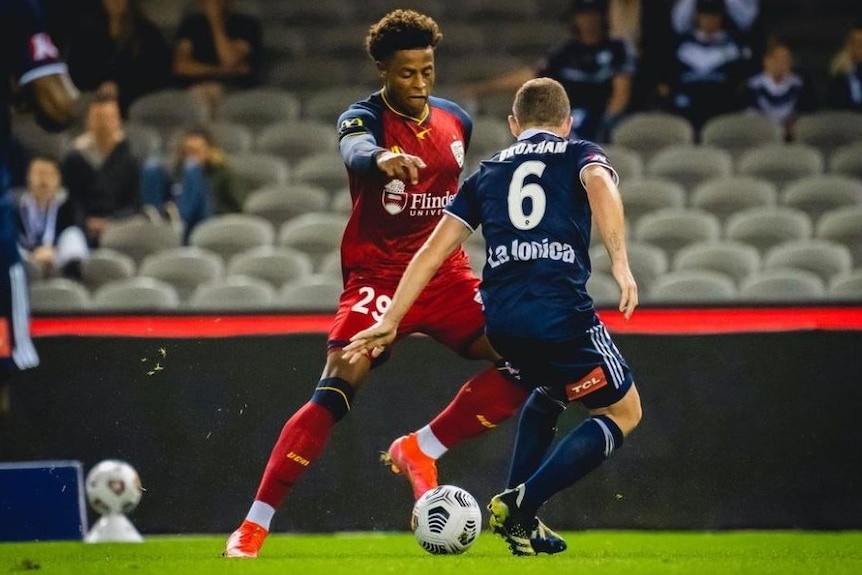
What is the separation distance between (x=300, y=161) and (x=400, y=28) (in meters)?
6.49

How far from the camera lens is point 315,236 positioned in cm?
1195

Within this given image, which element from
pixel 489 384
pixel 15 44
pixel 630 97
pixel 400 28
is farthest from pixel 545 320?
pixel 630 97

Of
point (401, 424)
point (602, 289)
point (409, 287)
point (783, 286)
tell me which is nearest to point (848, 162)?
point (783, 286)

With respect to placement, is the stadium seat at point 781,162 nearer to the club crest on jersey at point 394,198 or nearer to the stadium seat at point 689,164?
the stadium seat at point 689,164

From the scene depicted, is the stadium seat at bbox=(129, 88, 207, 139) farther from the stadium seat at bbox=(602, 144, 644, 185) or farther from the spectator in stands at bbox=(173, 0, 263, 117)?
the stadium seat at bbox=(602, 144, 644, 185)

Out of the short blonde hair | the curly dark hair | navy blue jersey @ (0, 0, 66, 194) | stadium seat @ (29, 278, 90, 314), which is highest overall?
navy blue jersey @ (0, 0, 66, 194)

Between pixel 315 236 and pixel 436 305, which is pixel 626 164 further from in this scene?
pixel 436 305

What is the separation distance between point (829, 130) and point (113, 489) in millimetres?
6731

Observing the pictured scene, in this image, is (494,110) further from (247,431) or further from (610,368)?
(610,368)

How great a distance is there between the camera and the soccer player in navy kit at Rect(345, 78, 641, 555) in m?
6.39

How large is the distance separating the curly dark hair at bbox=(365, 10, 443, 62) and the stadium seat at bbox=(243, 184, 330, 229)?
5.53m

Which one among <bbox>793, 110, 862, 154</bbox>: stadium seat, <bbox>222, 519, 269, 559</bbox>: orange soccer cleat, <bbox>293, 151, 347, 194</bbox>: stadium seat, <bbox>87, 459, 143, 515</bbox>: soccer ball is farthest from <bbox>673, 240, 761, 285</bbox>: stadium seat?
<bbox>222, 519, 269, 559</bbox>: orange soccer cleat

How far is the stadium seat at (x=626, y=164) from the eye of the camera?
484 inches

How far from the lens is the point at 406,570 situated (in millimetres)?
6031
